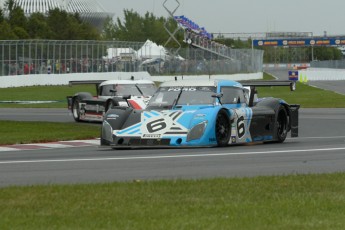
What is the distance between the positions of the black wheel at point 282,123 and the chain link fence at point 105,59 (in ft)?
154

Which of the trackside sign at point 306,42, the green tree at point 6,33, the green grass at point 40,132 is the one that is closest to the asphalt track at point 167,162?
the green grass at point 40,132

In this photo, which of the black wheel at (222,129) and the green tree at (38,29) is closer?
the black wheel at (222,129)

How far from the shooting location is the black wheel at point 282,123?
2223cm

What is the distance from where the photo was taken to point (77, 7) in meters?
179

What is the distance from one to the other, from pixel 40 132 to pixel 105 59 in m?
59.5

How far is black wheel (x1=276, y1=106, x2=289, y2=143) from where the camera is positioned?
22234mm

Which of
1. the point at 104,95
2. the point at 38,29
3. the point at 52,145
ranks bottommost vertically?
the point at 52,145

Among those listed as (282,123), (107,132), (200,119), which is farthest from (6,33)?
(200,119)

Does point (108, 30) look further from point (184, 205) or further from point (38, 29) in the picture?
point (184, 205)

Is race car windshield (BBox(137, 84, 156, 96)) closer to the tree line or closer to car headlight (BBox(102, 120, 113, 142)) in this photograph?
car headlight (BBox(102, 120, 113, 142))

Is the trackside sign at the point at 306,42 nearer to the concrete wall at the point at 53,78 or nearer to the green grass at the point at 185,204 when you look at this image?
the concrete wall at the point at 53,78

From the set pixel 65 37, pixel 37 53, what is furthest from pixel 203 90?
pixel 65 37

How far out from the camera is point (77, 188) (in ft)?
40.3

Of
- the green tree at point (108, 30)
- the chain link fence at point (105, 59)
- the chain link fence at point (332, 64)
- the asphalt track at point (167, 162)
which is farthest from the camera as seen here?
the green tree at point (108, 30)
